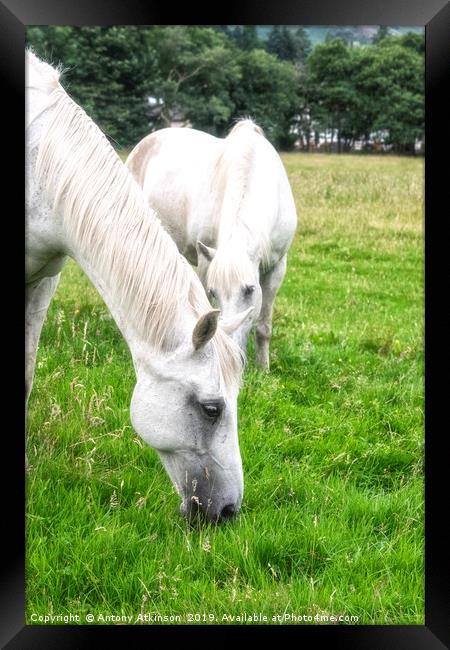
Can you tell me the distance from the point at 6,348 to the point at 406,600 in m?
2.01

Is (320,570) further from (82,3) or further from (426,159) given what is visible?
(82,3)

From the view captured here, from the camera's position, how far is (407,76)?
3.92 m

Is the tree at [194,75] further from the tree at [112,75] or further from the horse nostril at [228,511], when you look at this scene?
A: the horse nostril at [228,511]

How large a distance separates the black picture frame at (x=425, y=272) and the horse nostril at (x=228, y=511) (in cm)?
55

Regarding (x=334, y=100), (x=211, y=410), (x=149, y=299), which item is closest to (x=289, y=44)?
(x=334, y=100)

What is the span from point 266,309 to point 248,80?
7.55ft

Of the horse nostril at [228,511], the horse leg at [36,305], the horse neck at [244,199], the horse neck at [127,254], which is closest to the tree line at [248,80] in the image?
the horse neck at [244,199]

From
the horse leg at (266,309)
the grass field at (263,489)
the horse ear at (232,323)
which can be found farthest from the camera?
the horse leg at (266,309)

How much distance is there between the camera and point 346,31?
129 inches

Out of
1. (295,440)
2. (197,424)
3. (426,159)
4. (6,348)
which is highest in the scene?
(426,159)

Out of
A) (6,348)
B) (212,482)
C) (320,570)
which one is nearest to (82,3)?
(6,348)

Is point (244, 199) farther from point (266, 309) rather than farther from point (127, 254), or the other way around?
point (127, 254)

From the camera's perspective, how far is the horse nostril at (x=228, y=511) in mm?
3225

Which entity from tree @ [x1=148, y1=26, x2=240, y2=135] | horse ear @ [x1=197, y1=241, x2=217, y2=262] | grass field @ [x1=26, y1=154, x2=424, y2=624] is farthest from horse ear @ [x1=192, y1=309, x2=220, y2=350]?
horse ear @ [x1=197, y1=241, x2=217, y2=262]
